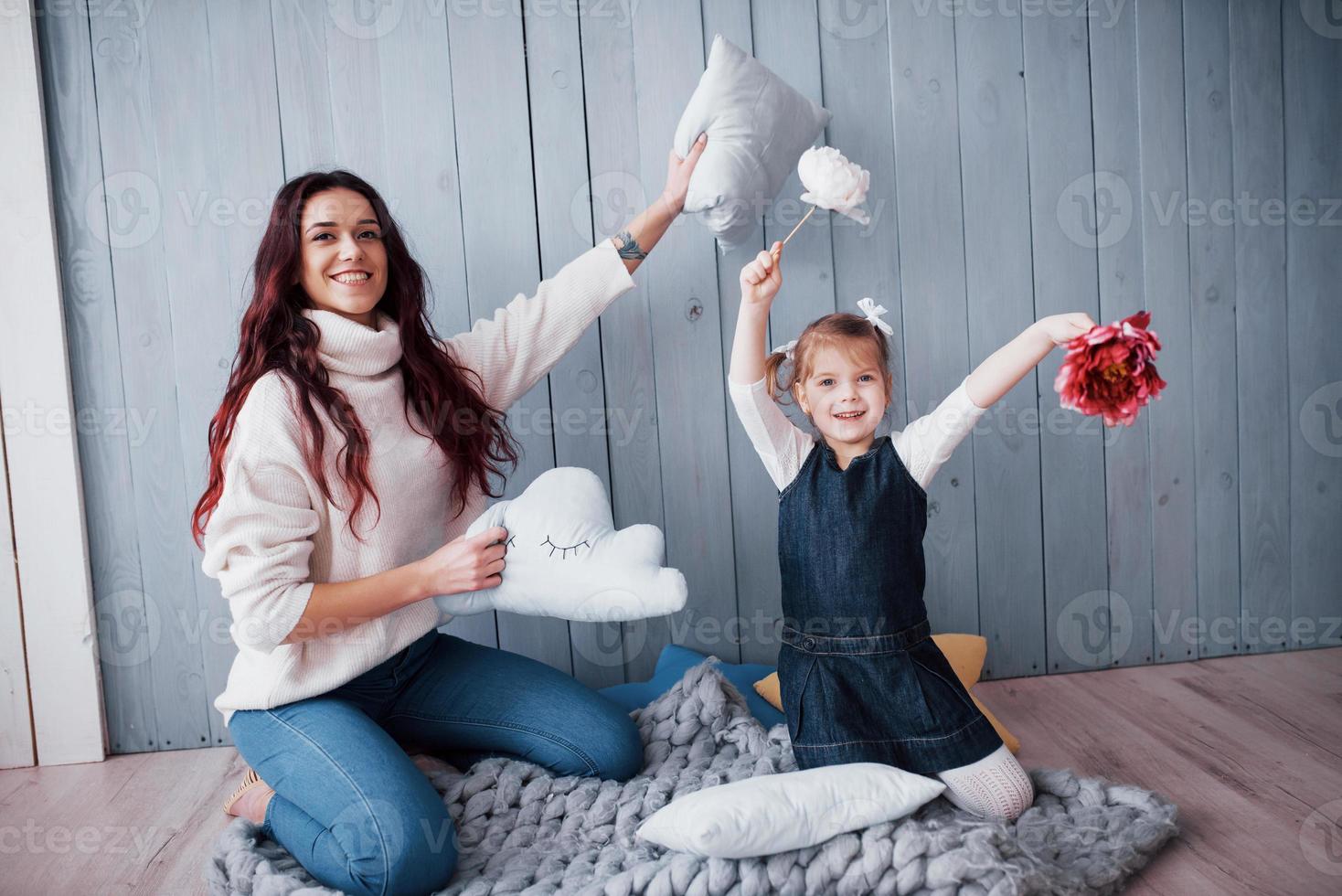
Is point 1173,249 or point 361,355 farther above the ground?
point 1173,249

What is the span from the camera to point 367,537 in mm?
1557

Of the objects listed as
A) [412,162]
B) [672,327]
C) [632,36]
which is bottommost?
[672,327]

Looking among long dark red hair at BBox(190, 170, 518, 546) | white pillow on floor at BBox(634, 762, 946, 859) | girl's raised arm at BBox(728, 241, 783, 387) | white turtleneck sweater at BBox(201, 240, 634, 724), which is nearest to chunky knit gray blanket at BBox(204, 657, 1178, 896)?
white pillow on floor at BBox(634, 762, 946, 859)

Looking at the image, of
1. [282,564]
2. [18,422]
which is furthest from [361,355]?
[18,422]

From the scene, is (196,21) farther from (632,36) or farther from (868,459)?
→ (868,459)

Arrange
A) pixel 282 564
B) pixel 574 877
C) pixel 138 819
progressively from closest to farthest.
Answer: pixel 574 877, pixel 282 564, pixel 138 819

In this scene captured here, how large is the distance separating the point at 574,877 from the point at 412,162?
1.41 metres

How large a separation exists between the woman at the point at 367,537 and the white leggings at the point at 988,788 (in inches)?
21.6

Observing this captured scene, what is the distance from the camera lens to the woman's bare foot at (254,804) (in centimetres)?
156

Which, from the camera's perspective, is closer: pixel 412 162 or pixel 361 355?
pixel 361 355

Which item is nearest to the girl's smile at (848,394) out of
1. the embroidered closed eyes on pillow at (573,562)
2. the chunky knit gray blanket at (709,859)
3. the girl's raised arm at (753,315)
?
the girl's raised arm at (753,315)

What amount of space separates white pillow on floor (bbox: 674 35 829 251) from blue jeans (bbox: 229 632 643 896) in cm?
95

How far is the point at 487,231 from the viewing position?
195cm

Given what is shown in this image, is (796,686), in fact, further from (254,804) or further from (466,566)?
(254,804)
